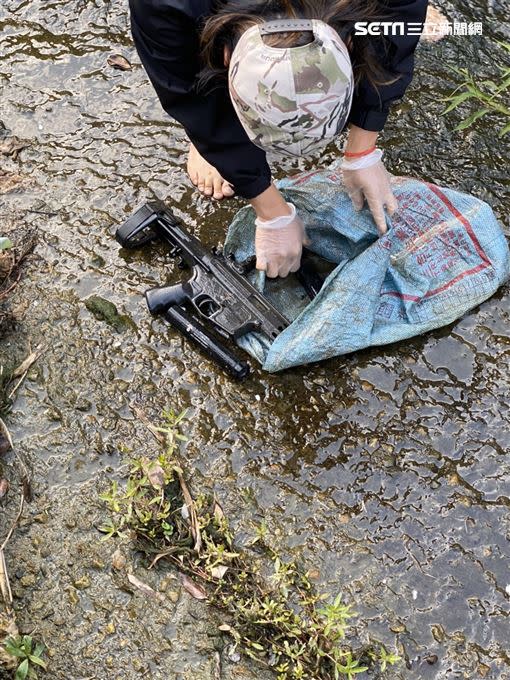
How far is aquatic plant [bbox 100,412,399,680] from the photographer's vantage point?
2.28 meters

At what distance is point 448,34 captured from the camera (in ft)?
12.4

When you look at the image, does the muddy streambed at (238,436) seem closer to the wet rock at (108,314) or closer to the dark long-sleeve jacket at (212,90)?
the wet rock at (108,314)

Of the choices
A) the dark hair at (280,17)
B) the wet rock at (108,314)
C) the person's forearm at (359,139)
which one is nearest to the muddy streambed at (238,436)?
the wet rock at (108,314)

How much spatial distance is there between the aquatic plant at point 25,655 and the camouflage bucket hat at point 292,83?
65.5 inches

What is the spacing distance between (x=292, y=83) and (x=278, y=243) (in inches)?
35.3

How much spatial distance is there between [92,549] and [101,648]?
314mm

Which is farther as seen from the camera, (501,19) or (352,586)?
(501,19)

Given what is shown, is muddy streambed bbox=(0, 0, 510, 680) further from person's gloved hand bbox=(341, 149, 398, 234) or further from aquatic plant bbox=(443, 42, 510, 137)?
person's gloved hand bbox=(341, 149, 398, 234)

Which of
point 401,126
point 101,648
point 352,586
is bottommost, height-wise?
point 352,586

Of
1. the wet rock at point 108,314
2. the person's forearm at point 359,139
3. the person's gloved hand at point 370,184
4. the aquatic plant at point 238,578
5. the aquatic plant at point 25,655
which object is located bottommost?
the aquatic plant at point 238,578

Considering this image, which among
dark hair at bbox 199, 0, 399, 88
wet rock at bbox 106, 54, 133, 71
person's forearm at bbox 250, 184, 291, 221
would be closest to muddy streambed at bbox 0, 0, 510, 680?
wet rock at bbox 106, 54, 133, 71

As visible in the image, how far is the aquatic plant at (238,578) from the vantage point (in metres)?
2.28

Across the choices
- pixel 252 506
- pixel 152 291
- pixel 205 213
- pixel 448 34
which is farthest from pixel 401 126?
pixel 252 506

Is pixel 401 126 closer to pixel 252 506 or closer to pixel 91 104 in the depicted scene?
pixel 91 104
